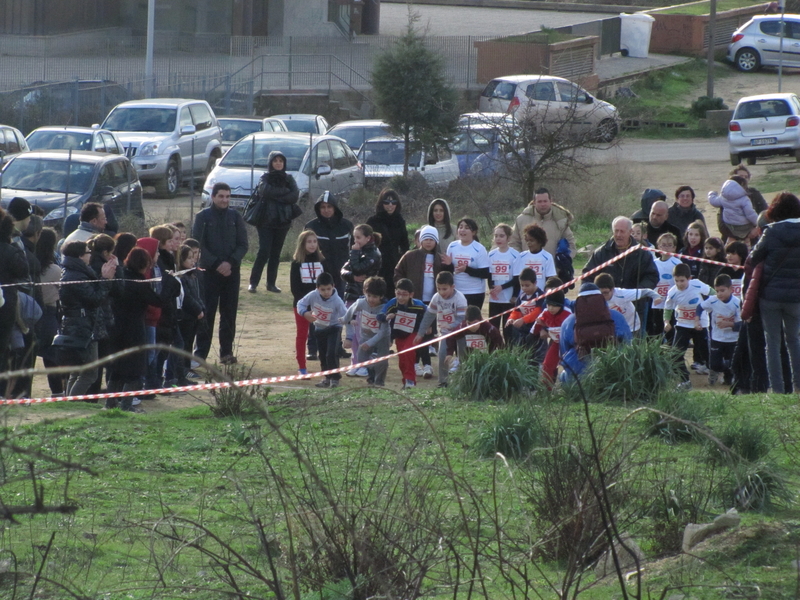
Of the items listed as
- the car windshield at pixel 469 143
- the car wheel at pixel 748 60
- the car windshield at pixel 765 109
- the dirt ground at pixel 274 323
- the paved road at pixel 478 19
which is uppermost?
the paved road at pixel 478 19

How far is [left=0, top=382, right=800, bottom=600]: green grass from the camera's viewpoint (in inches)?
179

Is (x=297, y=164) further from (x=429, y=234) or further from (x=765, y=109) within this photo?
(x=765, y=109)

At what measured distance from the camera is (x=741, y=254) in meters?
11.2

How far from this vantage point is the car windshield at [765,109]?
2612cm

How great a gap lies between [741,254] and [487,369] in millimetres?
3699

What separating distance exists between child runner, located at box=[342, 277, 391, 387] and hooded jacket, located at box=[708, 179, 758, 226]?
5109 millimetres

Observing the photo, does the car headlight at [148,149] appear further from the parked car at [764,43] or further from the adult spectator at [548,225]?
the parked car at [764,43]

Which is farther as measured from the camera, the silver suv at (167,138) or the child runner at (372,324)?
the silver suv at (167,138)

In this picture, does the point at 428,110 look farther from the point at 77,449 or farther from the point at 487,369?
the point at 77,449

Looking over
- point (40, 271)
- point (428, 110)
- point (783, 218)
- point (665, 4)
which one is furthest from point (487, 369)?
point (665, 4)

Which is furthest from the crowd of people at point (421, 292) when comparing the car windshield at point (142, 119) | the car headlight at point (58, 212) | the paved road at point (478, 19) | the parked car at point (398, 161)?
the paved road at point (478, 19)

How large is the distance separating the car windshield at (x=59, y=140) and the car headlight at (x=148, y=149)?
2.00 meters

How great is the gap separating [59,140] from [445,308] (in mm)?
13562

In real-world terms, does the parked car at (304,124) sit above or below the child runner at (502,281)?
above
